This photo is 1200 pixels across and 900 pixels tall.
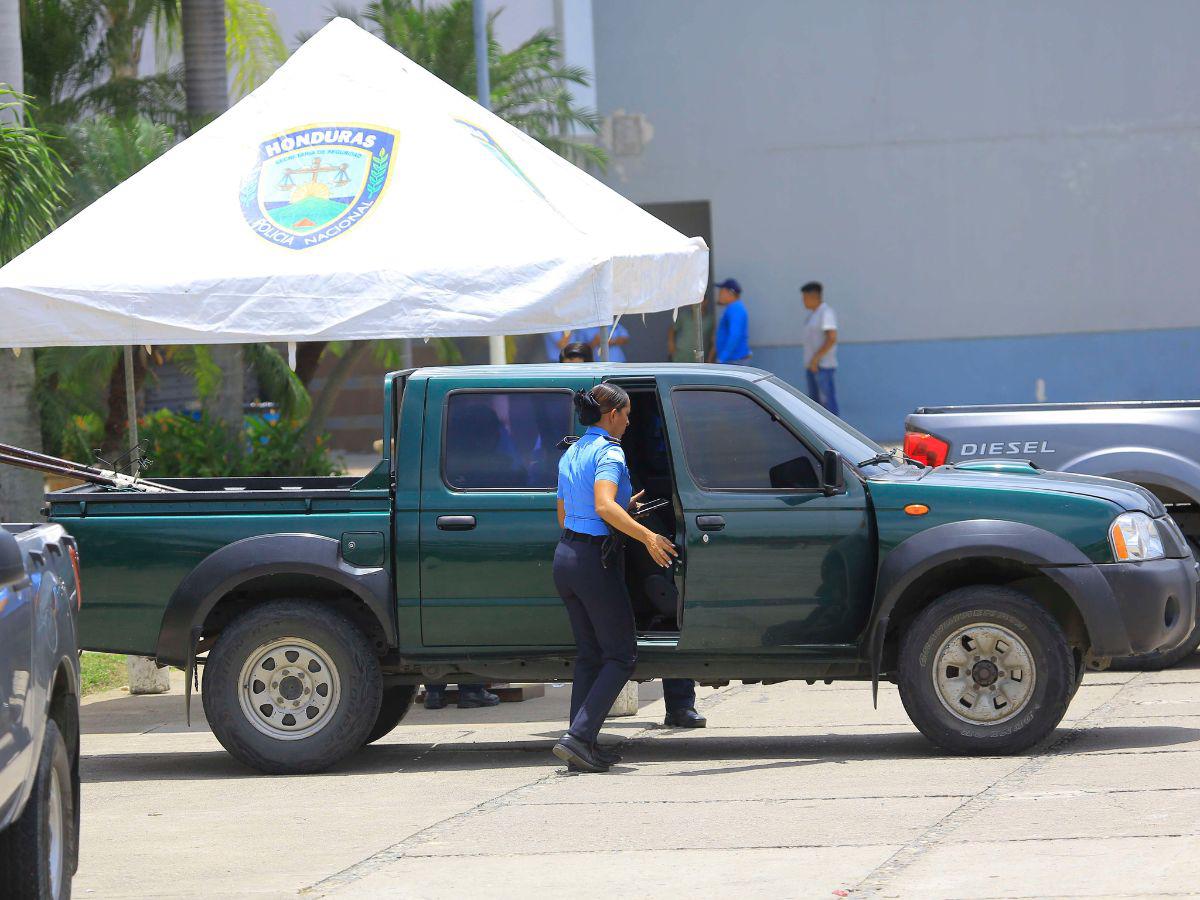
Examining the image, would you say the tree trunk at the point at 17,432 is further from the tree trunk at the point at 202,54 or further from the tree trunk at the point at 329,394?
the tree trunk at the point at 329,394

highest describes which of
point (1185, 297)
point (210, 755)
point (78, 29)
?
point (78, 29)

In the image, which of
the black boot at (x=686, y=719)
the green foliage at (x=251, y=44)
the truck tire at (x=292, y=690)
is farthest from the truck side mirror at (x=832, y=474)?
the green foliage at (x=251, y=44)

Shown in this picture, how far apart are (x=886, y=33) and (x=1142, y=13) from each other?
321 centimetres

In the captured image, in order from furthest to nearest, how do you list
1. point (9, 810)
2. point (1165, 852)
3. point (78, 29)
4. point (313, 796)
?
point (78, 29), point (313, 796), point (1165, 852), point (9, 810)

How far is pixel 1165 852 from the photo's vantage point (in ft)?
20.2

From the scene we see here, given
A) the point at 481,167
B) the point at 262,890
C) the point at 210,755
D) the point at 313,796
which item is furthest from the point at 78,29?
the point at 262,890

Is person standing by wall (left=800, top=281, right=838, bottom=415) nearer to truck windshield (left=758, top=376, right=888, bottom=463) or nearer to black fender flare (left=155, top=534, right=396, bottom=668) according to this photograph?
truck windshield (left=758, top=376, right=888, bottom=463)

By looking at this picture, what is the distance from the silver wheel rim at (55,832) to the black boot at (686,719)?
4551mm

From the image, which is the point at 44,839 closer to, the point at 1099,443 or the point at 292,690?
the point at 292,690

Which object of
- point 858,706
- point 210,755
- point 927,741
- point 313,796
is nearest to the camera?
point 313,796

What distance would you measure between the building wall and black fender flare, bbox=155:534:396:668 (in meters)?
15.9

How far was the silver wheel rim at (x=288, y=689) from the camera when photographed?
8.52 metres

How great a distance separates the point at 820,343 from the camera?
72.7ft

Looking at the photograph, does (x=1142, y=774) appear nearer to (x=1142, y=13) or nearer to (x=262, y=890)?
(x=262, y=890)
